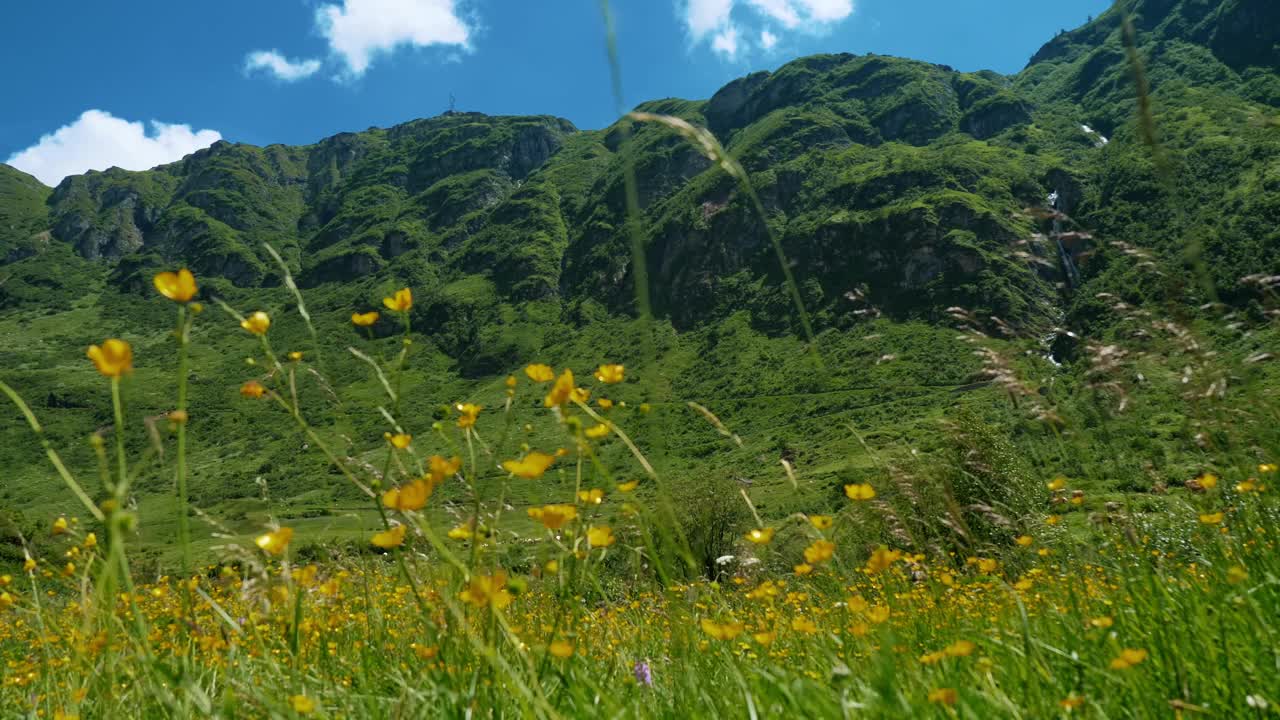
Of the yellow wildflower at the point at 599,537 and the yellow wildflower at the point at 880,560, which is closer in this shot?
the yellow wildflower at the point at 880,560

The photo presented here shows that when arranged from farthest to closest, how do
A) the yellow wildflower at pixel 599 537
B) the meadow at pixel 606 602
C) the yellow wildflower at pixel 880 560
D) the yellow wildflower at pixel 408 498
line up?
1. the yellow wildflower at pixel 599 537
2. the yellow wildflower at pixel 880 560
3. the meadow at pixel 606 602
4. the yellow wildflower at pixel 408 498

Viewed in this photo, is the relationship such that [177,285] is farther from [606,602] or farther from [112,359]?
[606,602]

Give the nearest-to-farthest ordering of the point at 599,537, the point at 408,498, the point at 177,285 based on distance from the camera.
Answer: the point at 408,498
the point at 177,285
the point at 599,537

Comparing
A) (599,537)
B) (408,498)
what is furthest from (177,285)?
(599,537)

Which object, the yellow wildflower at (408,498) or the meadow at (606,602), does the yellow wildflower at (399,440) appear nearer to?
the meadow at (606,602)

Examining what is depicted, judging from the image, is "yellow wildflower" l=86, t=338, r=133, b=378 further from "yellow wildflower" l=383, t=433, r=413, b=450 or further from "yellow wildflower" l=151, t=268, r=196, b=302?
"yellow wildflower" l=383, t=433, r=413, b=450

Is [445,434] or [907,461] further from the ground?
[445,434]

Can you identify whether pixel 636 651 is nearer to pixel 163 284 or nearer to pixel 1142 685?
pixel 1142 685

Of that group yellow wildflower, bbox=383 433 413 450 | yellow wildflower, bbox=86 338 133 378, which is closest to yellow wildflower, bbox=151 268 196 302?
yellow wildflower, bbox=86 338 133 378

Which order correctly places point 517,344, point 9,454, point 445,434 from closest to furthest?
1. point 445,434
2. point 9,454
3. point 517,344

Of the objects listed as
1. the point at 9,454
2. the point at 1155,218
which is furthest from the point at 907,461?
the point at 9,454

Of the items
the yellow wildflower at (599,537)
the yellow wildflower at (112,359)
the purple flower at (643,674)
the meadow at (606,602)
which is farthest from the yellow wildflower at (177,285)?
the purple flower at (643,674)

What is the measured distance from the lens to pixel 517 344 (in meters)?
197

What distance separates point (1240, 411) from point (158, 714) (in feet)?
11.8
